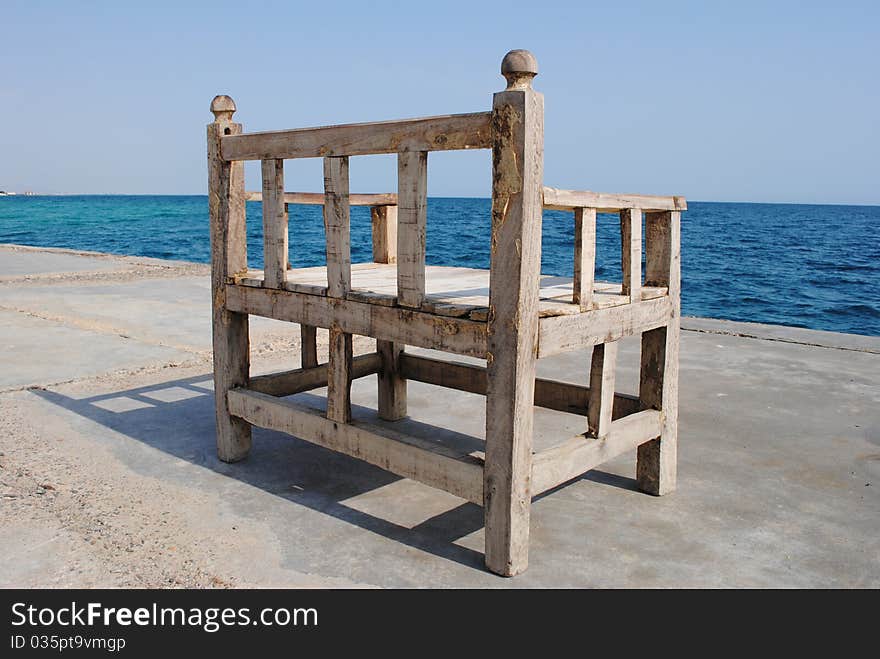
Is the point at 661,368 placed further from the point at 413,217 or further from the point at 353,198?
the point at 353,198

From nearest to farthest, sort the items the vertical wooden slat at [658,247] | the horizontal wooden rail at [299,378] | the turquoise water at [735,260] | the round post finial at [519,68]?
the round post finial at [519,68], the vertical wooden slat at [658,247], the horizontal wooden rail at [299,378], the turquoise water at [735,260]

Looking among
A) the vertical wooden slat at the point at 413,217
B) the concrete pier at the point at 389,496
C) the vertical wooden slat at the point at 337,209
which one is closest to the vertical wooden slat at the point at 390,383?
the concrete pier at the point at 389,496

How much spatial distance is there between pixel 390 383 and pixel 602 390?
161 centimetres

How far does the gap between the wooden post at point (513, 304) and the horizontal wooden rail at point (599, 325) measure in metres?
0.10

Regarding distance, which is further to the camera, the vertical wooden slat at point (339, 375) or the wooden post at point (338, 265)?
the vertical wooden slat at point (339, 375)

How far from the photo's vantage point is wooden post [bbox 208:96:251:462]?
146 inches

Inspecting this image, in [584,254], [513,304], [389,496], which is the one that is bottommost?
[389,496]

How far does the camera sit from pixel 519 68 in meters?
2.49

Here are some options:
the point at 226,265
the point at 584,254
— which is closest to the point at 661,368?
the point at 584,254

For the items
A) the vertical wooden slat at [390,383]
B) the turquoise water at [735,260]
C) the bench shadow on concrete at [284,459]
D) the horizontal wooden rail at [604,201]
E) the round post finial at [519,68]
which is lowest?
the turquoise water at [735,260]

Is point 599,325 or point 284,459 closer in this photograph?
point 599,325

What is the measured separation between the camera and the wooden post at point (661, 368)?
3.43 meters

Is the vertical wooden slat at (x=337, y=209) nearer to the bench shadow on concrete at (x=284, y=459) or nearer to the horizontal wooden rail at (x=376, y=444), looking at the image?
the horizontal wooden rail at (x=376, y=444)
